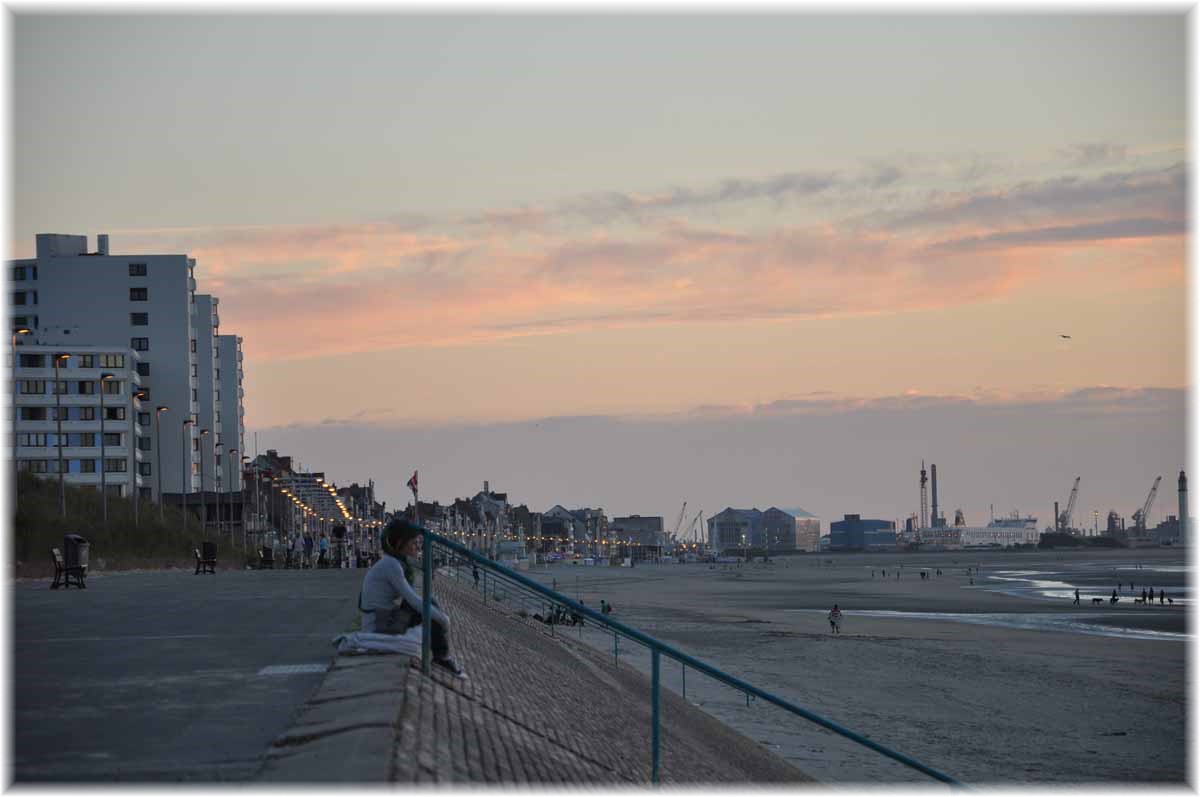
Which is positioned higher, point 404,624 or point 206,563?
point 404,624

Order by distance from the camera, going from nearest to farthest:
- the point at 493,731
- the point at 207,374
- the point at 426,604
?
1. the point at 493,731
2. the point at 426,604
3. the point at 207,374

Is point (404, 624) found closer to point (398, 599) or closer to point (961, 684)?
point (398, 599)

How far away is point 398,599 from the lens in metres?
12.4

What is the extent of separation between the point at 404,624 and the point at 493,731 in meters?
1.73

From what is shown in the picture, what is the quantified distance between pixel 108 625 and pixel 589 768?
8311 millimetres

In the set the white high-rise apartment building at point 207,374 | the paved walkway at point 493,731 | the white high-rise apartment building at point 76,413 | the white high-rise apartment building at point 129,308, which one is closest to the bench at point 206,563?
the paved walkway at point 493,731

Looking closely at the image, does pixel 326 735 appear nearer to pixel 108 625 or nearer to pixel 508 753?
pixel 508 753

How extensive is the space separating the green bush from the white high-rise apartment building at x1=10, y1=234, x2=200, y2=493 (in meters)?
45.4

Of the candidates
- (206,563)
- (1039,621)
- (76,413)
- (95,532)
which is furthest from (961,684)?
(76,413)

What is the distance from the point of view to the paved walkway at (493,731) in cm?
851

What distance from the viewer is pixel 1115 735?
28.0 meters

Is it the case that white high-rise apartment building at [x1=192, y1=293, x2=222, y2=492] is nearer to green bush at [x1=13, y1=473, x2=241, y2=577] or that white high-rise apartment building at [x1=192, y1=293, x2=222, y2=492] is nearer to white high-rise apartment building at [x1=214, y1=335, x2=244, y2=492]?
white high-rise apartment building at [x1=214, y1=335, x2=244, y2=492]

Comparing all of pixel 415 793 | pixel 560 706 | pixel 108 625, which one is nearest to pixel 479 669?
pixel 560 706

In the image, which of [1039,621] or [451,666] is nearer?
[451,666]
